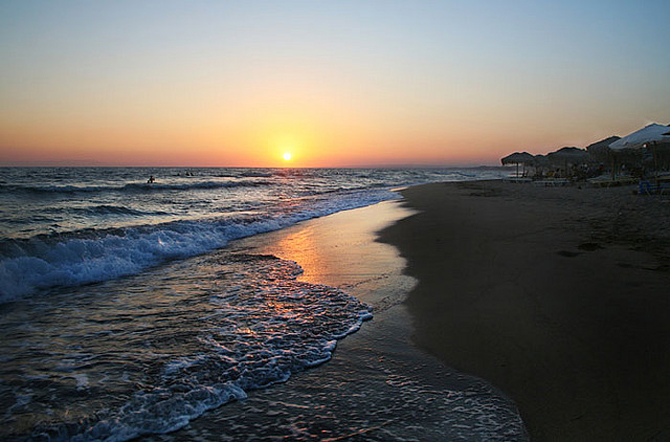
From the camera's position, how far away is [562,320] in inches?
167

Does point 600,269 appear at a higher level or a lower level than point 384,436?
higher

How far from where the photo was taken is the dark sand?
2721mm

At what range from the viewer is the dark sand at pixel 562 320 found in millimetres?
2721

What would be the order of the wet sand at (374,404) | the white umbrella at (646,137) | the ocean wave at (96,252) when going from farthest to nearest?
the white umbrella at (646,137) → the ocean wave at (96,252) → the wet sand at (374,404)

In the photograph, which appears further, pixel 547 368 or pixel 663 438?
pixel 547 368

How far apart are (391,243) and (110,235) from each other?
760 centimetres

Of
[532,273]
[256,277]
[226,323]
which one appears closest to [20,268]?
[256,277]

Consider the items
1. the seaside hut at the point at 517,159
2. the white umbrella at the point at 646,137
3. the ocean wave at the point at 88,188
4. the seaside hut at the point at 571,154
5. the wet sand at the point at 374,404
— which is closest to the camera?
the wet sand at the point at 374,404

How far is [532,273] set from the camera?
598 centimetres

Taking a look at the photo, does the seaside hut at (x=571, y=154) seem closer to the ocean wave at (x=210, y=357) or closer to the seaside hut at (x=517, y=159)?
the seaside hut at (x=517, y=159)

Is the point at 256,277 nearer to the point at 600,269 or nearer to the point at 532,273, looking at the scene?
the point at 532,273

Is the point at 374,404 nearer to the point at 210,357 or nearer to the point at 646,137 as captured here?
the point at 210,357

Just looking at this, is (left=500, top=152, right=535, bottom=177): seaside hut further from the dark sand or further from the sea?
the sea

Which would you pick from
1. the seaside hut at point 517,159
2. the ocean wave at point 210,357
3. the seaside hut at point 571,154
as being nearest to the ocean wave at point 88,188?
the seaside hut at point 517,159
